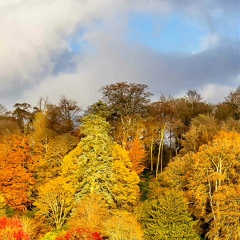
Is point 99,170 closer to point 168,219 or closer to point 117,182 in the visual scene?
point 117,182

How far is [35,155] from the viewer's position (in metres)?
61.1

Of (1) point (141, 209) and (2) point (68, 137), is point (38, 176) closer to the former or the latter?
(2) point (68, 137)

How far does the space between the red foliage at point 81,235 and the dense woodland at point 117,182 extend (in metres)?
0.09

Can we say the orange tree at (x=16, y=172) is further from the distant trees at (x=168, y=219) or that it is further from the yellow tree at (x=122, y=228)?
the yellow tree at (x=122, y=228)

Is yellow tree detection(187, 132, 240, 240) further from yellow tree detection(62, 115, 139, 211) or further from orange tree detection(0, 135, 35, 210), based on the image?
orange tree detection(0, 135, 35, 210)

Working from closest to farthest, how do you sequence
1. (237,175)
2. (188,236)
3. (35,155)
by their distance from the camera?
(188,236) → (237,175) → (35,155)

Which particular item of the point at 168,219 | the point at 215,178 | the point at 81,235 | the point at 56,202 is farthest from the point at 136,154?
the point at 81,235

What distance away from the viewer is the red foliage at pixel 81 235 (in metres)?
35.8

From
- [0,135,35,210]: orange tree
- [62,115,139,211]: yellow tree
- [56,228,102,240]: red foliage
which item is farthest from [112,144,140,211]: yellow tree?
[0,135,35,210]: orange tree

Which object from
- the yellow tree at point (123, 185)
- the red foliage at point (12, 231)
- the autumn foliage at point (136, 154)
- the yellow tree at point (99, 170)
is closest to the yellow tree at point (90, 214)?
the yellow tree at point (99, 170)

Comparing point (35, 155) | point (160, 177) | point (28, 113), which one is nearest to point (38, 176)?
point (35, 155)

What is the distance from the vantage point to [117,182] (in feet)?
155

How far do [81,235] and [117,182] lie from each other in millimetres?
11931

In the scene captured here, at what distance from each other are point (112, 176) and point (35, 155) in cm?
1877
